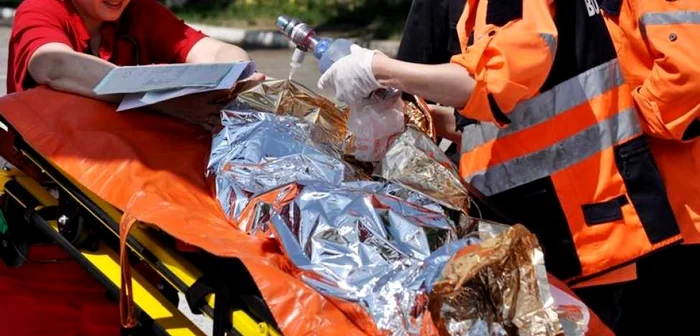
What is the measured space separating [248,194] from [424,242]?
1.51 feet

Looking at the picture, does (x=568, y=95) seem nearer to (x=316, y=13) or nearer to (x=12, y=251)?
(x=12, y=251)

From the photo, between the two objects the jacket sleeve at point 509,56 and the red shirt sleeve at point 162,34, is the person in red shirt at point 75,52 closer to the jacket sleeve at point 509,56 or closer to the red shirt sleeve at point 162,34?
the red shirt sleeve at point 162,34

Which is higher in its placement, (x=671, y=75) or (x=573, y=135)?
Result: (x=671, y=75)

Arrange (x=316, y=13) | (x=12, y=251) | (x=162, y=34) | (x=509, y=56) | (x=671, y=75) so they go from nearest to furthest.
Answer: (x=509, y=56), (x=671, y=75), (x=12, y=251), (x=162, y=34), (x=316, y=13)

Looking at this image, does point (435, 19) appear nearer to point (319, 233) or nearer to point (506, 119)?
point (506, 119)

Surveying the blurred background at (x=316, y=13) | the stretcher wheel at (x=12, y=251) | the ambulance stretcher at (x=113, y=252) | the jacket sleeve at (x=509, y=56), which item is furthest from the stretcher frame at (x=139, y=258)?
the blurred background at (x=316, y=13)

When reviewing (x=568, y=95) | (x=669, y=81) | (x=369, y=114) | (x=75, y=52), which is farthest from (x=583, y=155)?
(x=75, y=52)

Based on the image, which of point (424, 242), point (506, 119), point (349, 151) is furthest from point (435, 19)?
point (424, 242)

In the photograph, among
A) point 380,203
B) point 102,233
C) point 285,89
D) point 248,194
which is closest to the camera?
point 380,203

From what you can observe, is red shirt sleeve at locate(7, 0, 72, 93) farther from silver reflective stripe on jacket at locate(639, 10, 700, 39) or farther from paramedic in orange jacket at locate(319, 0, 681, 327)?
silver reflective stripe on jacket at locate(639, 10, 700, 39)

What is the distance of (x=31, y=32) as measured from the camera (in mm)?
2855

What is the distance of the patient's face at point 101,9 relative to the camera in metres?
2.94

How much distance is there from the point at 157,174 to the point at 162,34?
623mm

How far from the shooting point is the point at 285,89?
9.89 feet
